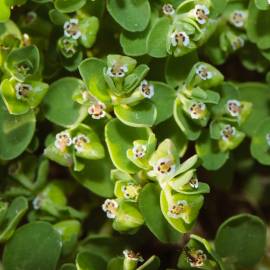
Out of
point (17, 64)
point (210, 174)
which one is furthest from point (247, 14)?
point (17, 64)

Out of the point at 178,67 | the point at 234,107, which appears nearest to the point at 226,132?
the point at 234,107

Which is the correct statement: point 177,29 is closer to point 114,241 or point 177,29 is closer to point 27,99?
point 27,99

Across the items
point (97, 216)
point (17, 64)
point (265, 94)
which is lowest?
point (97, 216)

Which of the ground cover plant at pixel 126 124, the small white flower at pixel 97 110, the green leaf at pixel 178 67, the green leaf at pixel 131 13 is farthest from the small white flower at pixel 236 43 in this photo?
the small white flower at pixel 97 110

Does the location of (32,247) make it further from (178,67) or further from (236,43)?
(236,43)

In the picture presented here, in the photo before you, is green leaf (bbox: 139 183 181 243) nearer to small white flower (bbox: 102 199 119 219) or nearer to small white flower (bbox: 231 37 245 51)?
small white flower (bbox: 102 199 119 219)

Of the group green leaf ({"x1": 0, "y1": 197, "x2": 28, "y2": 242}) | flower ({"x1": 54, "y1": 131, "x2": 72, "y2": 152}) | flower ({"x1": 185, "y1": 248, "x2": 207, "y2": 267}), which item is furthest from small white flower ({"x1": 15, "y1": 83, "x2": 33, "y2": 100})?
flower ({"x1": 185, "y1": 248, "x2": 207, "y2": 267})
